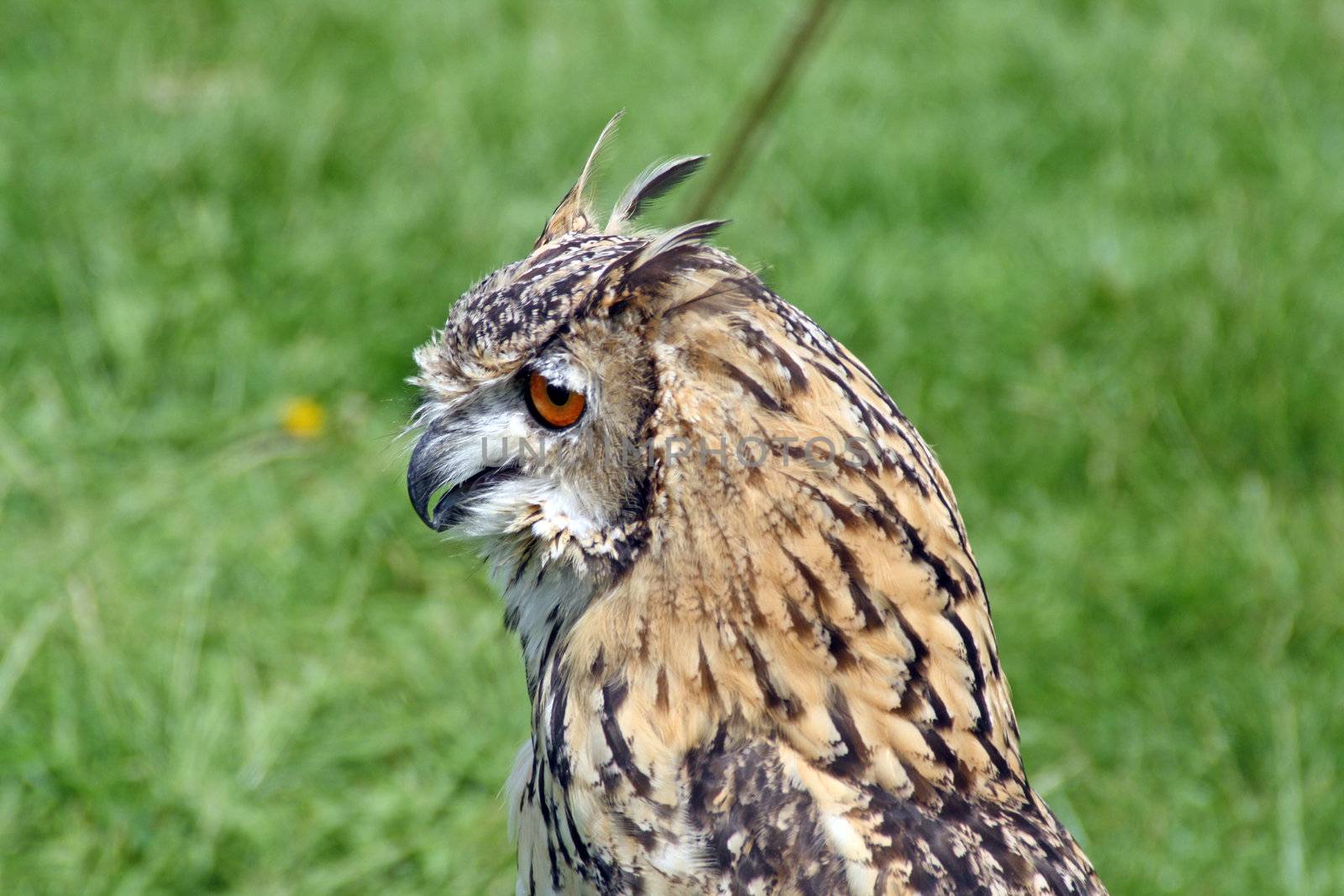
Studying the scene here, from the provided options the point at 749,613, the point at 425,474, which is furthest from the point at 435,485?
the point at 749,613

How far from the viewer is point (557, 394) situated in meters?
1.92

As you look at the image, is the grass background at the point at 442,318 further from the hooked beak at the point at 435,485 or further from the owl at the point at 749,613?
the owl at the point at 749,613

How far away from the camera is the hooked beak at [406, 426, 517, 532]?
212 centimetres

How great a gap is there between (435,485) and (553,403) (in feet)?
1.08

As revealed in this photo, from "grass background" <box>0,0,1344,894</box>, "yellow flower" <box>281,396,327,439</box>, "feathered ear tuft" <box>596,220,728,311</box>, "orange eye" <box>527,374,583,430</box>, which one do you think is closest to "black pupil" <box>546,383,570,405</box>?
"orange eye" <box>527,374,583,430</box>

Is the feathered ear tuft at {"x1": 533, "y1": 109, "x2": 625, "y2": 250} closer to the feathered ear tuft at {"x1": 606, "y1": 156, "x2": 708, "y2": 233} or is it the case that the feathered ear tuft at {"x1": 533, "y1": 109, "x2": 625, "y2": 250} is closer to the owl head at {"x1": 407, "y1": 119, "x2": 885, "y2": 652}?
the feathered ear tuft at {"x1": 606, "y1": 156, "x2": 708, "y2": 233}

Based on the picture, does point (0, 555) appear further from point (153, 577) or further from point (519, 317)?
point (519, 317)

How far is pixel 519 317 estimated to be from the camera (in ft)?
6.37

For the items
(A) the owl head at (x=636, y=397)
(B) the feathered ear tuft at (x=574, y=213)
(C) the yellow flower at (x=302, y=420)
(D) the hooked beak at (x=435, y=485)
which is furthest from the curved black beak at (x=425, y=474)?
(C) the yellow flower at (x=302, y=420)

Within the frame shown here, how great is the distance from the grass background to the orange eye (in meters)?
0.63

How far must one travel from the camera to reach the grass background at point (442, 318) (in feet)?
10.2

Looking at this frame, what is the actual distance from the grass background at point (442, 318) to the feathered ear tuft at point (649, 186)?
0.64 m

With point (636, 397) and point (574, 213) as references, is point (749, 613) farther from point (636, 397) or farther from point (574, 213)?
point (574, 213)

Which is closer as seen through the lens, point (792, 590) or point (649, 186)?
point (792, 590)
